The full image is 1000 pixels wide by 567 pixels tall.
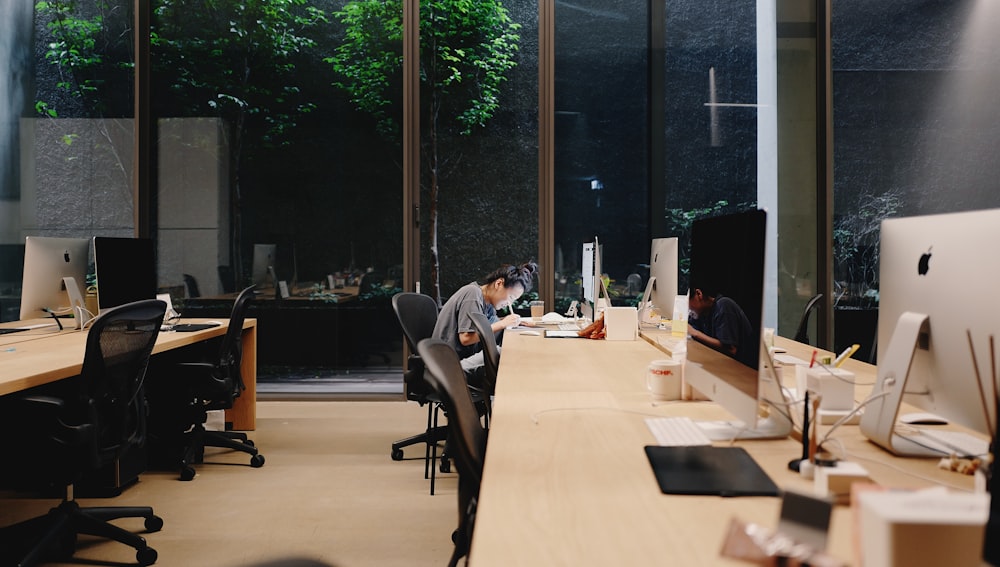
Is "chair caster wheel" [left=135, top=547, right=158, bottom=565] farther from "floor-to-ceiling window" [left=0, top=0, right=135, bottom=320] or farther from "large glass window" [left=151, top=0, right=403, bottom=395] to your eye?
"floor-to-ceiling window" [left=0, top=0, right=135, bottom=320]

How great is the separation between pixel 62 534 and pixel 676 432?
2403 millimetres

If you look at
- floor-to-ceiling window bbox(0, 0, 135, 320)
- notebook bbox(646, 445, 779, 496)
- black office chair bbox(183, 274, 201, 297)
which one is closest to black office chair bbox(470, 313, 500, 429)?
notebook bbox(646, 445, 779, 496)

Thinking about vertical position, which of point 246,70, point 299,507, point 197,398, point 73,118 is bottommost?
point 299,507

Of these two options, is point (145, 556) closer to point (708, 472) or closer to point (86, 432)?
point (86, 432)

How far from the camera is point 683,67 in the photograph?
6.05 m

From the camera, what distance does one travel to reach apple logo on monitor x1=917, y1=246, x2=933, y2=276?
5.14 ft

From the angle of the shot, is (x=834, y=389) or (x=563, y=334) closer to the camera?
(x=834, y=389)

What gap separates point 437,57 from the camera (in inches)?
237

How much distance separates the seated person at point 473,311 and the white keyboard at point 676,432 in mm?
1787

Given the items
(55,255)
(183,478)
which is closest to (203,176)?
(55,255)

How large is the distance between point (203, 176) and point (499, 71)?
2.62 meters

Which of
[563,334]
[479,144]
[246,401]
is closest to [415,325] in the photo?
[563,334]

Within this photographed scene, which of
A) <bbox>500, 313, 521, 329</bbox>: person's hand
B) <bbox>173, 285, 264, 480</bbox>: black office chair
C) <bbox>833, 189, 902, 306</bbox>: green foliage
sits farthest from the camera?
<bbox>833, 189, 902, 306</bbox>: green foliage

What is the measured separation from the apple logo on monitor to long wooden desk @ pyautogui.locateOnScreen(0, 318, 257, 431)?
2823 millimetres
